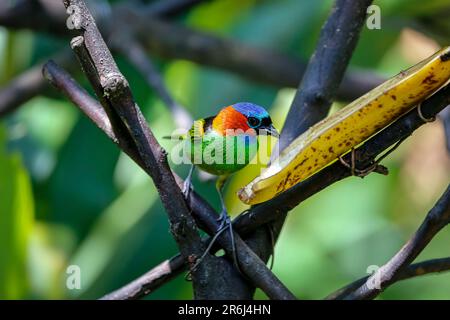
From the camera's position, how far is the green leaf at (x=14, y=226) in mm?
2727

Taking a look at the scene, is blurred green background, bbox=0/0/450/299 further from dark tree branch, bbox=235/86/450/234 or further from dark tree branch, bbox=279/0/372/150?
dark tree branch, bbox=235/86/450/234

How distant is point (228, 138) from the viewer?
201 cm

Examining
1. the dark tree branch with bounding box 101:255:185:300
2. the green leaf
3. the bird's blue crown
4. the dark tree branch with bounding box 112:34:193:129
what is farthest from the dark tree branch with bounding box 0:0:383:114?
the dark tree branch with bounding box 101:255:185:300

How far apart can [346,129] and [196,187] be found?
1.66 meters

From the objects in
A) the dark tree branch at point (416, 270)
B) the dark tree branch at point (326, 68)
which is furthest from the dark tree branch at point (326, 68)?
the dark tree branch at point (416, 270)

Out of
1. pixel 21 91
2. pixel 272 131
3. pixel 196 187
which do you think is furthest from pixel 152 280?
pixel 21 91

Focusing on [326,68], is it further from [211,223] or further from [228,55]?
[228,55]

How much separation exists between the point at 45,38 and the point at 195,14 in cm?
82

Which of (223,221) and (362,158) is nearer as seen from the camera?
(362,158)

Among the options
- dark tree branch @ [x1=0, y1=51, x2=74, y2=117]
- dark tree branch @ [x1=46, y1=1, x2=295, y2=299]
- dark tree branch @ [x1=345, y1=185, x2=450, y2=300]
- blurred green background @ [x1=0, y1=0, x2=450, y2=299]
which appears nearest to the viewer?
dark tree branch @ [x1=46, y1=1, x2=295, y2=299]

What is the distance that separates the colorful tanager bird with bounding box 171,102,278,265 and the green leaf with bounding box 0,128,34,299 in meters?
0.92

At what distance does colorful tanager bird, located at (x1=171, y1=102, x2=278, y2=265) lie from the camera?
1966 millimetres

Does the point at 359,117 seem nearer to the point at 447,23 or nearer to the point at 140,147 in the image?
the point at 140,147

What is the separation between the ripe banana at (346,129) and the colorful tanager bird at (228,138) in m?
0.44
